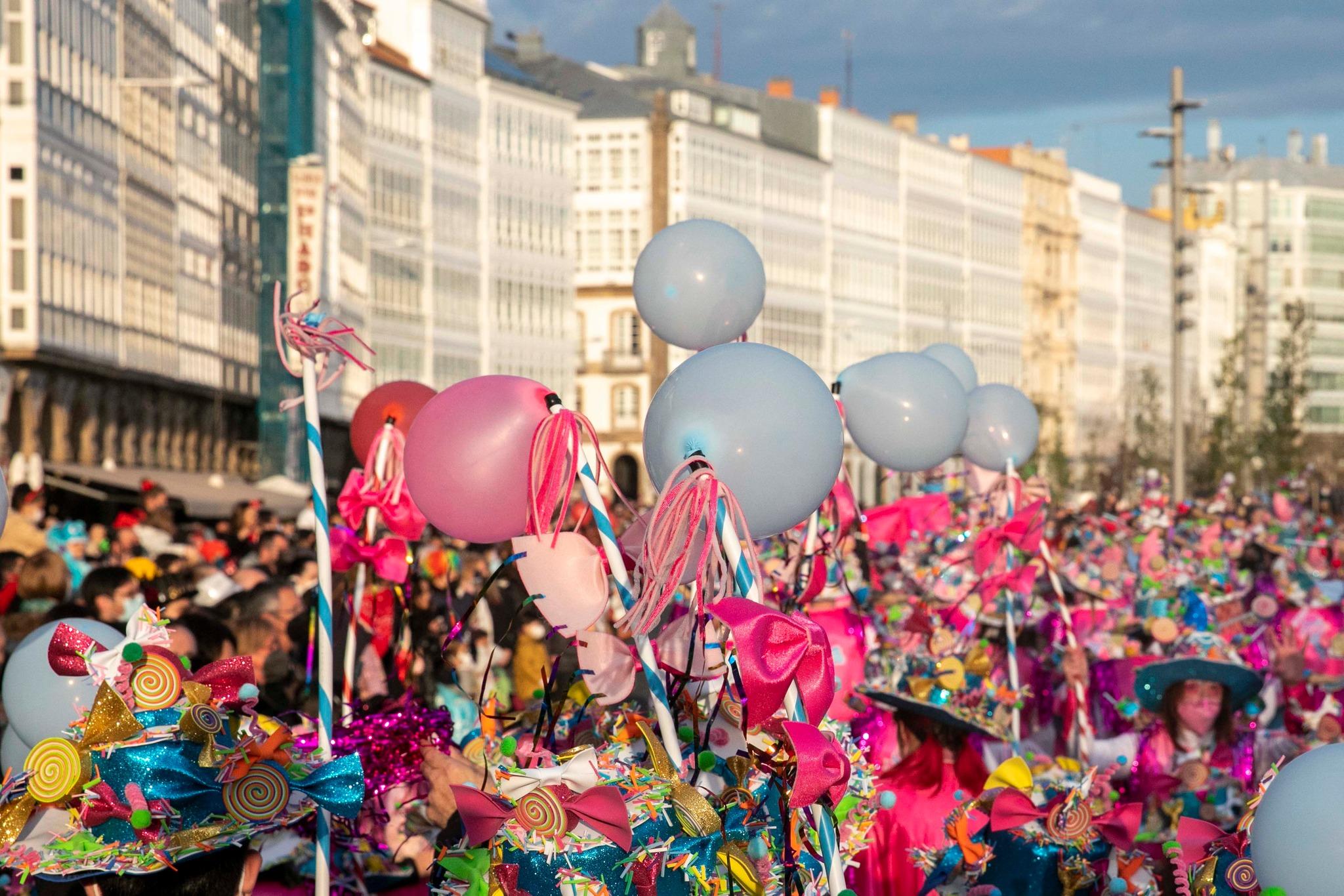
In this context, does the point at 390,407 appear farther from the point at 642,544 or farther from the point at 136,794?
the point at 136,794

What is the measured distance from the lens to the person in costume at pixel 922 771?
7027 mm

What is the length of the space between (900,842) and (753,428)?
2.55m

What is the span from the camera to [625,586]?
520cm

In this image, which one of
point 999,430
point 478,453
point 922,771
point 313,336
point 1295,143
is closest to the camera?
point 478,453

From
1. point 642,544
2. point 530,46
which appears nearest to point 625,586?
point 642,544

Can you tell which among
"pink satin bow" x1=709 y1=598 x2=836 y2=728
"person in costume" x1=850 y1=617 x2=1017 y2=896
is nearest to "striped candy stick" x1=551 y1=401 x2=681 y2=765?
"pink satin bow" x1=709 y1=598 x2=836 y2=728

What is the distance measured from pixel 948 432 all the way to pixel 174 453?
124ft

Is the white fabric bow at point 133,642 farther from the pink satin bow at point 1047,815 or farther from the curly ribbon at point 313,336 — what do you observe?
the pink satin bow at point 1047,815

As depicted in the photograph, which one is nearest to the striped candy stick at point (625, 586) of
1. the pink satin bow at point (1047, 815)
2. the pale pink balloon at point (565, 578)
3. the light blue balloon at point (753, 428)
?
the pale pink balloon at point (565, 578)

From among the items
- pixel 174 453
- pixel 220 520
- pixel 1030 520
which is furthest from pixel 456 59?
pixel 1030 520

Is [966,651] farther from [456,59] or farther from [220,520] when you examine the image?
[456,59]

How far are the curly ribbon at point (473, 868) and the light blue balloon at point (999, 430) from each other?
623 cm

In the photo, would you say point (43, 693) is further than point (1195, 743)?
No

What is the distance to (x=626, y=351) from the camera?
77.0 m
